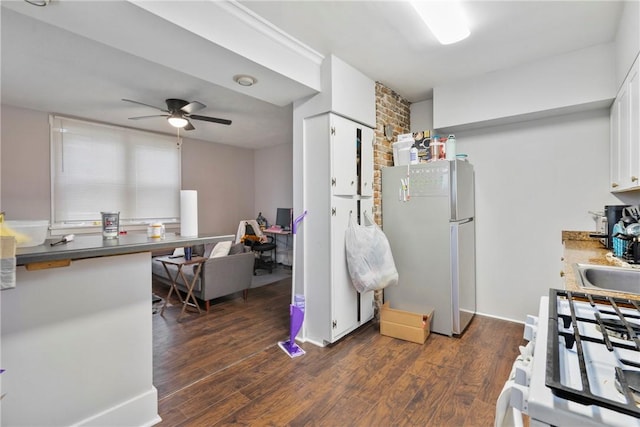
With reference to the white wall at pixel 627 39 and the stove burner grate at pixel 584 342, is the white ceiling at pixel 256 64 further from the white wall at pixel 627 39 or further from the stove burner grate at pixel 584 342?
the stove burner grate at pixel 584 342

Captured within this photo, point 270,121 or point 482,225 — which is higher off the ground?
point 270,121

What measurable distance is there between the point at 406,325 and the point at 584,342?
2.02 metres

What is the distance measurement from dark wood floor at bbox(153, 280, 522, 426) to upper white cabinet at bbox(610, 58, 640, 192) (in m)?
1.57

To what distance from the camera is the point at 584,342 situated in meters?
0.83

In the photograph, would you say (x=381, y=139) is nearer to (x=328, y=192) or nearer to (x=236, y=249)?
(x=328, y=192)

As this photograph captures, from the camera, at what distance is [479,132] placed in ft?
10.8

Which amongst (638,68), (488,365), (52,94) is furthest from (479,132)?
(52,94)

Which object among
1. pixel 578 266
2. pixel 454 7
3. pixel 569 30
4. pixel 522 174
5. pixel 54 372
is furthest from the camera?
pixel 522 174

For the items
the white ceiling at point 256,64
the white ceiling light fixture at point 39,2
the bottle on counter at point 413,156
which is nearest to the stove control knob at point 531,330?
the white ceiling at point 256,64

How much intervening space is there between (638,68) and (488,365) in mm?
2208

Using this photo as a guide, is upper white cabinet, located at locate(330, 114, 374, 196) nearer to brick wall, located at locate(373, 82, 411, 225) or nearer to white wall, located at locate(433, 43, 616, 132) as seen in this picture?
brick wall, located at locate(373, 82, 411, 225)

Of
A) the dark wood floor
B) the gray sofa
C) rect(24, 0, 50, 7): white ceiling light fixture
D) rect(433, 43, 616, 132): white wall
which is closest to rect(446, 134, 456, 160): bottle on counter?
rect(433, 43, 616, 132): white wall

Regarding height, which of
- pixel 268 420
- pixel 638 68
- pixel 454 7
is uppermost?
pixel 454 7

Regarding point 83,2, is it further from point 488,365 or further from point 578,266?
point 488,365
